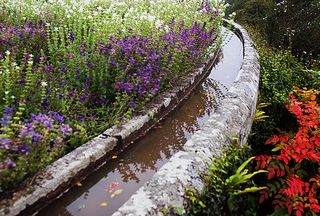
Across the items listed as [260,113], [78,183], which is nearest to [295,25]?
[260,113]

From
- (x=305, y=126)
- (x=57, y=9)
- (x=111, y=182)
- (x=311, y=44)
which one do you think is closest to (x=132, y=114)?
(x=111, y=182)

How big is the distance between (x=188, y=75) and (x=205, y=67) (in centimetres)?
101

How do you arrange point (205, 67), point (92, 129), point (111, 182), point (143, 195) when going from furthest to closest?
1. point (205, 67)
2. point (92, 129)
3. point (111, 182)
4. point (143, 195)

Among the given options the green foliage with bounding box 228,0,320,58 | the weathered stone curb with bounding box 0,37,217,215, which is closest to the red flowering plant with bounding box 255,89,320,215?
the weathered stone curb with bounding box 0,37,217,215

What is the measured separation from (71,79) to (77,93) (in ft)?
1.09

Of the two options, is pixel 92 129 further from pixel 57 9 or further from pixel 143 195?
pixel 57 9

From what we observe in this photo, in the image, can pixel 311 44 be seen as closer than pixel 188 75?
No

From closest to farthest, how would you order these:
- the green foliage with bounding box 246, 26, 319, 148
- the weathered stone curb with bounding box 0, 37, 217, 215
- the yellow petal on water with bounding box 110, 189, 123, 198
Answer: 1. the weathered stone curb with bounding box 0, 37, 217, 215
2. the yellow petal on water with bounding box 110, 189, 123, 198
3. the green foliage with bounding box 246, 26, 319, 148

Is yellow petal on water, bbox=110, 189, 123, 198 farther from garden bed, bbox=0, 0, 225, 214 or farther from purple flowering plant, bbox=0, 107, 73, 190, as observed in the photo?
purple flowering plant, bbox=0, 107, 73, 190

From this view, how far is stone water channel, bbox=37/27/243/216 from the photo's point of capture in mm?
3262

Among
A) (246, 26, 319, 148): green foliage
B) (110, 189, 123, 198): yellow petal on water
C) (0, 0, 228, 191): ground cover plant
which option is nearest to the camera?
(0, 0, 228, 191): ground cover plant

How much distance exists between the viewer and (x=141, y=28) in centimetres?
644

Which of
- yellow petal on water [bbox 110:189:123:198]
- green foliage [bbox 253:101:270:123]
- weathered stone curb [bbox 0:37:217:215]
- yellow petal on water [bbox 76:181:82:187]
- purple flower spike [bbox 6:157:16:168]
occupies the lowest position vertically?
yellow petal on water [bbox 76:181:82:187]

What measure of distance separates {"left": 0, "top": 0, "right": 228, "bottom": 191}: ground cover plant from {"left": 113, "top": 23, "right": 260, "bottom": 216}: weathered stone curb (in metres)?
0.94
